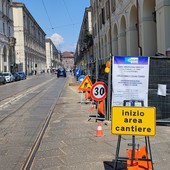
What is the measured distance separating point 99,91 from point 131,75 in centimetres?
160

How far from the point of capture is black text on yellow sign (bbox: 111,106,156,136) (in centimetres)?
541

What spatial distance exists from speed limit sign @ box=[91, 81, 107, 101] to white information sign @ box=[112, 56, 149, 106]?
1.03 meters

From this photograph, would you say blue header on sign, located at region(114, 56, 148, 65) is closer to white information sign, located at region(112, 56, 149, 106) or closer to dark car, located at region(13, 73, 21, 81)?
white information sign, located at region(112, 56, 149, 106)

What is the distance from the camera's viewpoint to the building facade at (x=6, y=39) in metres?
72.6

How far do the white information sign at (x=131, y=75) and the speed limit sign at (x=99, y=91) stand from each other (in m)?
1.03

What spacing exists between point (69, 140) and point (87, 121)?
3011 millimetres

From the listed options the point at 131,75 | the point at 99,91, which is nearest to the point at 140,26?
the point at 99,91

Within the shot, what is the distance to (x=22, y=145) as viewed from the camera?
26.9ft

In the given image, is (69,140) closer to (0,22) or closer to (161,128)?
(161,128)

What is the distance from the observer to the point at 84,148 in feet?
25.1

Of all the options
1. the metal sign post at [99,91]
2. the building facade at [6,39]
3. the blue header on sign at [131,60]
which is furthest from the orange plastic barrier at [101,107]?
the building facade at [6,39]

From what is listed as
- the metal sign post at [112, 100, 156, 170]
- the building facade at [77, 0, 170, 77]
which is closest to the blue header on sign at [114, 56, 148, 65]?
the metal sign post at [112, 100, 156, 170]

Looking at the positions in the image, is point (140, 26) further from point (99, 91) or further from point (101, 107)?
point (99, 91)

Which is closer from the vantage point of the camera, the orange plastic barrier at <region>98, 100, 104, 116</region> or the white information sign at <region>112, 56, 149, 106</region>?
the white information sign at <region>112, 56, 149, 106</region>
